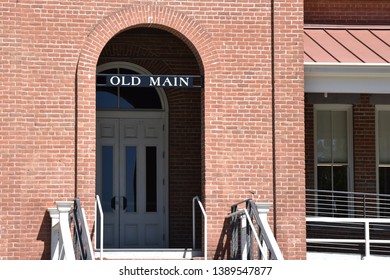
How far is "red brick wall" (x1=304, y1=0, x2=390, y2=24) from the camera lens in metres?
22.2

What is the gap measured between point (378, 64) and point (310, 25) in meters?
2.26

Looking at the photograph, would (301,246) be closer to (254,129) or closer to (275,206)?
(275,206)

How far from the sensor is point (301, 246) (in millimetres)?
20078

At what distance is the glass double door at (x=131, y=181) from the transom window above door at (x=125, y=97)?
0.28 meters

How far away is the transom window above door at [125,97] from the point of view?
22.2 metres

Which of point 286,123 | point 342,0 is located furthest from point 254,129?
point 342,0

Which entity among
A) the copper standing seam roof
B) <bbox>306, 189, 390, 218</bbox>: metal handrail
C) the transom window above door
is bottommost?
<bbox>306, 189, 390, 218</bbox>: metal handrail

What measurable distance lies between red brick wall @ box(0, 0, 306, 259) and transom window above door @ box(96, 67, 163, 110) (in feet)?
7.38

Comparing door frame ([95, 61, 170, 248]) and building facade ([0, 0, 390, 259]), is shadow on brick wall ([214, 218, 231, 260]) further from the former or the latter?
door frame ([95, 61, 170, 248])

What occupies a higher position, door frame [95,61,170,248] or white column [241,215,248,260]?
door frame [95,61,170,248]

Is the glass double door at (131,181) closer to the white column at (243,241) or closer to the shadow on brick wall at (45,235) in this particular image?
the shadow on brick wall at (45,235)

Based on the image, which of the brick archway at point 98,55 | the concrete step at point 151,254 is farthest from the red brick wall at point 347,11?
the concrete step at point 151,254

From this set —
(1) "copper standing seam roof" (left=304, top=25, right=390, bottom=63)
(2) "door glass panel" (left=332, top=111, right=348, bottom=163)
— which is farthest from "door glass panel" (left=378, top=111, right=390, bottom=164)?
(1) "copper standing seam roof" (left=304, top=25, right=390, bottom=63)

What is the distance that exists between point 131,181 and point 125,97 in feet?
5.35
